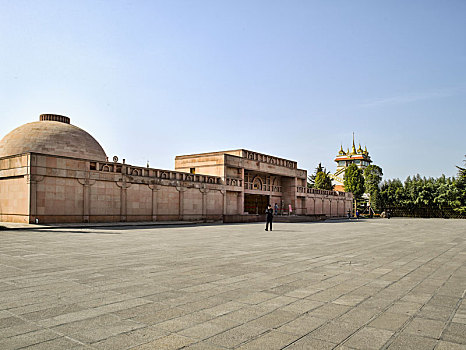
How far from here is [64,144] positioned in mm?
36094

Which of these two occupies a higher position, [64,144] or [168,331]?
[64,144]

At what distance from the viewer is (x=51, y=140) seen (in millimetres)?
35625

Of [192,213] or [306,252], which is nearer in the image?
[306,252]

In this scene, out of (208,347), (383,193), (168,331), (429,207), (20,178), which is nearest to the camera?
(208,347)

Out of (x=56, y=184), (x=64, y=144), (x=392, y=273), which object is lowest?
(x=392, y=273)

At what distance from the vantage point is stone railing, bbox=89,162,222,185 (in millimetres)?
28819

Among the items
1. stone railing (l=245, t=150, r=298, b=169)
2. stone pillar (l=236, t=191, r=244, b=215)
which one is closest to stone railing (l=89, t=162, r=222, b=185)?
stone pillar (l=236, t=191, r=244, b=215)

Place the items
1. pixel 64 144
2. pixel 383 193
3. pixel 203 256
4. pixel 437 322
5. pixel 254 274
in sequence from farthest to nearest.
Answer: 1. pixel 383 193
2. pixel 64 144
3. pixel 203 256
4. pixel 254 274
5. pixel 437 322

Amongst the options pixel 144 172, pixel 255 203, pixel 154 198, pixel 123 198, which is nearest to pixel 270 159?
pixel 255 203

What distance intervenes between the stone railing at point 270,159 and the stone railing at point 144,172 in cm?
751

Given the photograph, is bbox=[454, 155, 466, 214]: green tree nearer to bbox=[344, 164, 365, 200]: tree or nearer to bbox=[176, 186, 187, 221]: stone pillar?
bbox=[344, 164, 365, 200]: tree

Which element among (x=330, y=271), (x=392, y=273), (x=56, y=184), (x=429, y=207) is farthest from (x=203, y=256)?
(x=429, y=207)

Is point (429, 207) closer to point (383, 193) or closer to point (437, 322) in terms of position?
point (383, 193)

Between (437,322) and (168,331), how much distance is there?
333cm
